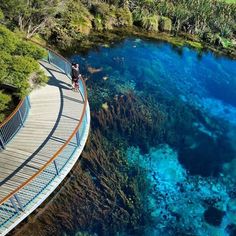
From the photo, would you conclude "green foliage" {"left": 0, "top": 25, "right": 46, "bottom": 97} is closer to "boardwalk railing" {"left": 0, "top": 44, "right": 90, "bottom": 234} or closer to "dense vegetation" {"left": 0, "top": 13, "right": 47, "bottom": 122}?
"dense vegetation" {"left": 0, "top": 13, "right": 47, "bottom": 122}

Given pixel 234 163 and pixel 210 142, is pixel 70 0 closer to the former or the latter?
pixel 210 142

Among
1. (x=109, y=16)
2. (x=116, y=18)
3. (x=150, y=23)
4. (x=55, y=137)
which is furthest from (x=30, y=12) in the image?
(x=150, y=23)

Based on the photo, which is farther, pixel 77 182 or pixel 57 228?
pixel 77 182

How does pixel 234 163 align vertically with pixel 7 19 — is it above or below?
below

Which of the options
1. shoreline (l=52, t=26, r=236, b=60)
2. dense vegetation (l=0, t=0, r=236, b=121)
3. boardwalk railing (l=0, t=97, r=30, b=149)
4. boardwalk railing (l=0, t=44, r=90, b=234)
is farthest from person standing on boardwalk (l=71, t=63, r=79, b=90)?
shoreline (l=52, t=26, r=236, b=60)

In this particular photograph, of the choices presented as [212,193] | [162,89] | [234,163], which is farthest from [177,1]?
[212,193]

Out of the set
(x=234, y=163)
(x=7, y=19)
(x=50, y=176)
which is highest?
(x=7, y=19)

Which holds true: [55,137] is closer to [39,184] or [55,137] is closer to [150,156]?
[39,184]

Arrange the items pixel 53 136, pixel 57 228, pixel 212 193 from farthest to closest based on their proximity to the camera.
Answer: pixel 212 193
pixel 53 136
pixel 57 228
